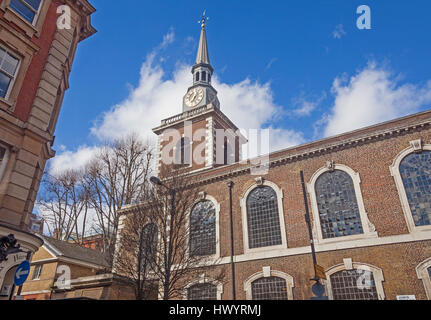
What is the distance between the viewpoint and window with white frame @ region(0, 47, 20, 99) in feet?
35.7

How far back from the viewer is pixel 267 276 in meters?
17.2

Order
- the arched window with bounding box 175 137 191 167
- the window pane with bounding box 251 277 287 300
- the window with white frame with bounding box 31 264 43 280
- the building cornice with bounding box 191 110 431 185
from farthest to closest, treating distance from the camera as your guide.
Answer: the arched window with bounding box 175 137 191 167
the window with white frame with bounding box 31 264 43 280
the window pane with bounding box 251 277 287 300
the building cornice with bounding box 191 110 431 185

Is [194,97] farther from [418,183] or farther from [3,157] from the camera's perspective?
[3,157]

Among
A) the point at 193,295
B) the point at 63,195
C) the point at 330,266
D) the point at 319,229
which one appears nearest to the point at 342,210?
the point at 319,229

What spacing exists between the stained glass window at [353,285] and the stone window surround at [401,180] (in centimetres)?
305

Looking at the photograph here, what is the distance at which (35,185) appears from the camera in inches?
452

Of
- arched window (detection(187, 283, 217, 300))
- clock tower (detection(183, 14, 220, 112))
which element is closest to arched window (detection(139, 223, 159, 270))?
arched window (detection(187, 283, 217, 300))

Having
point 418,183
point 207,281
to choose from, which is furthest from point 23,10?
point 418,183

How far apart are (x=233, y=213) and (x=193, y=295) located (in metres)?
5.47

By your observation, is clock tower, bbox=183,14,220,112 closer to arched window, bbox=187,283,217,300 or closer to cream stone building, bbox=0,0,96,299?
arched window, bbox=187,283,217,300

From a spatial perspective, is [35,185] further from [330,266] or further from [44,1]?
[330,266]

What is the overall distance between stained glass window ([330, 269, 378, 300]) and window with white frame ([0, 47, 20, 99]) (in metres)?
16.3
